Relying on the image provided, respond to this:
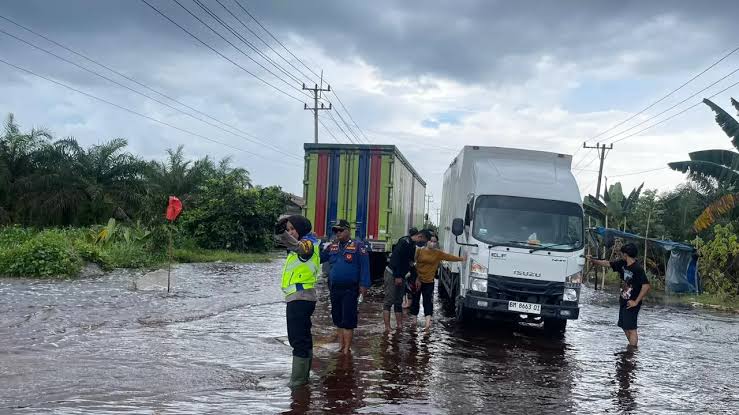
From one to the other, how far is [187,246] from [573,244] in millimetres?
19768

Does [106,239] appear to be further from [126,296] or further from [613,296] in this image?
[613,296]

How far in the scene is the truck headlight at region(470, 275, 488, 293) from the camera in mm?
10914

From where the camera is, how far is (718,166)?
18.8 meters

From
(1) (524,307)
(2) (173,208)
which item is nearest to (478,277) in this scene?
(1) (524,307)

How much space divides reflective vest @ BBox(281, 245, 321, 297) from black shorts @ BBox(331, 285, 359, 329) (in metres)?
1.62

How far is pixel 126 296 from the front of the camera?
45.7ft

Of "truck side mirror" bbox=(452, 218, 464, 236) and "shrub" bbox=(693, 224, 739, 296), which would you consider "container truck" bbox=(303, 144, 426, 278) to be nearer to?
"truck side mirror" bbox=(452, 218, 464, 236)

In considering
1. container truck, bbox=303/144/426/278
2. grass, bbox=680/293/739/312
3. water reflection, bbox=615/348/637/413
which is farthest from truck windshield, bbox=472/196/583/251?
grass, bbox=680/293/739/312

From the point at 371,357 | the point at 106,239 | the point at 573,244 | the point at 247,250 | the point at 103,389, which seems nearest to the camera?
the point at 103,389

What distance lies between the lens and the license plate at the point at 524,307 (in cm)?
1088

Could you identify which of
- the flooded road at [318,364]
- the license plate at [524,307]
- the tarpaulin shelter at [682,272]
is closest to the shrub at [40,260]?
the flooded road at [318,364]

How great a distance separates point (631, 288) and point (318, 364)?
5.35 metres

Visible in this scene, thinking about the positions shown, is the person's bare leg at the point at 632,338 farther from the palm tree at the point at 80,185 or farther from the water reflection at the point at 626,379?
the palm tree at the point at 80,185

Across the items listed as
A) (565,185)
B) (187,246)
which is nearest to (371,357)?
(565,185)
